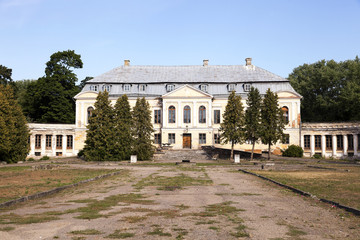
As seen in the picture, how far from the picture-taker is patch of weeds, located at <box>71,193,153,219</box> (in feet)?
30.3

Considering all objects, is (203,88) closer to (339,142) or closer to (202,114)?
(202,114)

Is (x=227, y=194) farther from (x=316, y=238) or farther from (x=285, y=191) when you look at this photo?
(x=316, y=238)

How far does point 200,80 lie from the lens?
59.2 m

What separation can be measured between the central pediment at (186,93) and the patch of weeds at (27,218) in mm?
47395

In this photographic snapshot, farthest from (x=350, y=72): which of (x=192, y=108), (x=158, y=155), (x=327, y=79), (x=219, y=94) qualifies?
(x=158, y=155)

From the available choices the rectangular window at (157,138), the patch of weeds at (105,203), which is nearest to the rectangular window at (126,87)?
the rectangular window at (157,138)

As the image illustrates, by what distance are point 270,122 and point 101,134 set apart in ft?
72.7

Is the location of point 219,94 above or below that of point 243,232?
above

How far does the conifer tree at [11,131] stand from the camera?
3822 cm

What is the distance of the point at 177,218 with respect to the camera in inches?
345

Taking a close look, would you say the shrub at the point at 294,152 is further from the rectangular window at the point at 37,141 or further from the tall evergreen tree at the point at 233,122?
the rectangular window at the point at 37,141

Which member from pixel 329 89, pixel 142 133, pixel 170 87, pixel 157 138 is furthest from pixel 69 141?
pixel 329 89

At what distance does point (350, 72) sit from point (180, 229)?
6055 centimetres

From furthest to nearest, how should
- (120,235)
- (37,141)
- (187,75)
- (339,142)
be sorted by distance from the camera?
(187,75) < (37,141) < (339,142) < (120,235)
